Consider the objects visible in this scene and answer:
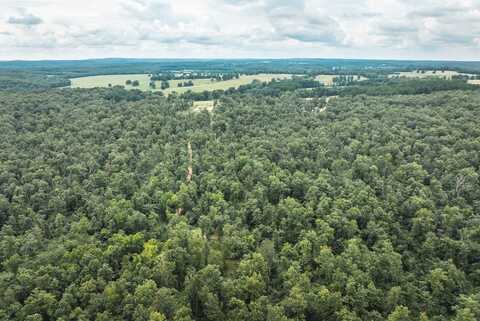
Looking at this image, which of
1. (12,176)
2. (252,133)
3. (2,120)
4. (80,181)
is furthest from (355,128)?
(2,120)

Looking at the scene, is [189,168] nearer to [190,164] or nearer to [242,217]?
[190,164]

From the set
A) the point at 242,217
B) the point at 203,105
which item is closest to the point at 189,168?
the point at 242,217

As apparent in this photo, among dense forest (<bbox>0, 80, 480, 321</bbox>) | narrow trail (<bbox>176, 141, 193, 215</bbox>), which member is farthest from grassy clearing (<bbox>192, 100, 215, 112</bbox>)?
narrow trail (<bbox>176, 141, 193, 215</bbox>)

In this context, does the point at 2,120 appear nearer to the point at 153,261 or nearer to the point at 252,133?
the point at 252,133

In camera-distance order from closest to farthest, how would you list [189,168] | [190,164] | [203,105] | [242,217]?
1. [242,217]
2. [189,168]
3. [190,164]
4. [203,105]

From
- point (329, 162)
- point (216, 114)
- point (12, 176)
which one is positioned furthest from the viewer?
point (216, 114)
